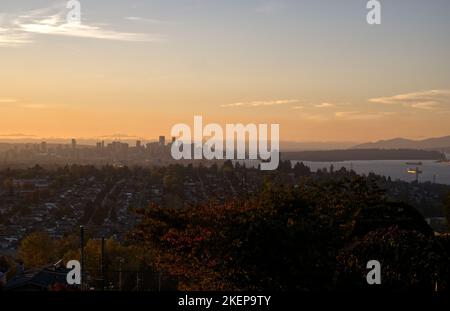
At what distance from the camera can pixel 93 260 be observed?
30.6m

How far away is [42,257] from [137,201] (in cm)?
2154

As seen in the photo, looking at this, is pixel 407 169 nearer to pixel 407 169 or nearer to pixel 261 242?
pixel 407 169

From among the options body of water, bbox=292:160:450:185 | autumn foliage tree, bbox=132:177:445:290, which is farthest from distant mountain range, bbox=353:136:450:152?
autumn foliage tree, bbox=132:177:445:290

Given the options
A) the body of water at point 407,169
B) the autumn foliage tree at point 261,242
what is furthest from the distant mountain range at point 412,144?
the autumn foliage tree at point 261,242

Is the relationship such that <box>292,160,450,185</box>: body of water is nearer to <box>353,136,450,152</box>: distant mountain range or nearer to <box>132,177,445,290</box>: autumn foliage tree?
<box>353,136,450,152</box>: distant mountain range

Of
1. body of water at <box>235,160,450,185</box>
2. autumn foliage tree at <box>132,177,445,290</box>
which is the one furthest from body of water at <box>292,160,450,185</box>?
autumn foliage tree at <box>132,177,445,290</box>

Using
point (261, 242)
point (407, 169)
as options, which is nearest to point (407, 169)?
point (407, 169)

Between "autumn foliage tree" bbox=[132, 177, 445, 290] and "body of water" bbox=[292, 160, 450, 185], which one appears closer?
"autumn foliage tree" bbox=[132, 177, 445, 290]

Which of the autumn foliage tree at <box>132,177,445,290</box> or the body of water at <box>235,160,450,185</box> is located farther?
the body of water at <box>235,160,450,185</box>

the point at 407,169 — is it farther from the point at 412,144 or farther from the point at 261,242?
the point at 261,242

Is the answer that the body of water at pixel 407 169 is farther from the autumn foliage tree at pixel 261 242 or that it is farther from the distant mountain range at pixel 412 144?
the autumn foliage tree at pixel 261 242

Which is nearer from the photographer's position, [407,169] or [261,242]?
[261,242]
